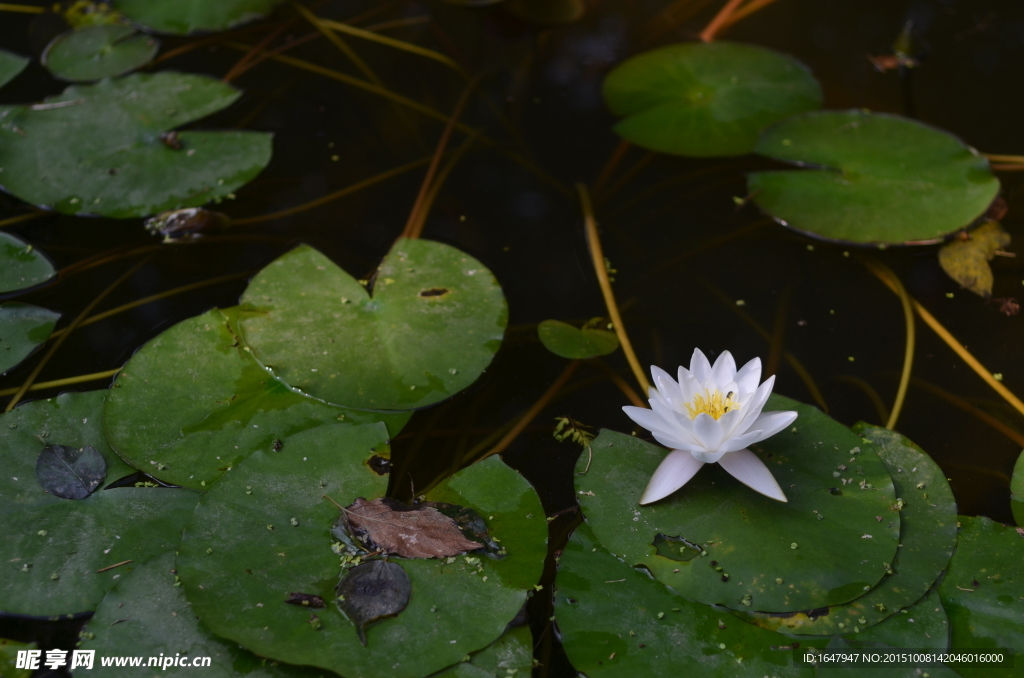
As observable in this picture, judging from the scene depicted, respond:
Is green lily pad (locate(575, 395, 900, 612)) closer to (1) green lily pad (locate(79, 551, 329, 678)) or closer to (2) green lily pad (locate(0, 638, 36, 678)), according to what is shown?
(1) green lily pad (locate(79, 551, 329, 678))

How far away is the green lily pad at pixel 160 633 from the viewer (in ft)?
4.83

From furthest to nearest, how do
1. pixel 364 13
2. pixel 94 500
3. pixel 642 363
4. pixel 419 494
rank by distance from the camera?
pixel 364 13 < pixel 642 363 < pixel 419 494 < pixel 94 500

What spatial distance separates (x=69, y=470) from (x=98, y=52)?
8.15ft

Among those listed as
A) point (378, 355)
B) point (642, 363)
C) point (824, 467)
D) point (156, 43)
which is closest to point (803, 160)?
point (642, 363)

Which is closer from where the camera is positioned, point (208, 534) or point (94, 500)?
point (208, 534)

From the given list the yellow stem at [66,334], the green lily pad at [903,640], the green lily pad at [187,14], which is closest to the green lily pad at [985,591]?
the green lily pad at [903,640]

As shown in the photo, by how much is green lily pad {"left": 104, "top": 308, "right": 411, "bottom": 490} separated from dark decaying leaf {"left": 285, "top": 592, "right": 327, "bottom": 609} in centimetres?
43

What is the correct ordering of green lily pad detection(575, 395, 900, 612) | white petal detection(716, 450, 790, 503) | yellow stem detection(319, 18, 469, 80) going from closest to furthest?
green lily pad detection(575, 395, 900, 612) < white petal detection(716, 450, 790, 503) < yellow stem detection(319, 18, 469, 80)

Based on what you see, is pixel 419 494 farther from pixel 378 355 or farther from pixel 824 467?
pixel 824 467

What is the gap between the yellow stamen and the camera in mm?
1827

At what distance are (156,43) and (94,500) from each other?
2637mm

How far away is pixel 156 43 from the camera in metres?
3.36

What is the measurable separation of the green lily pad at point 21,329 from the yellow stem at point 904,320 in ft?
9.36

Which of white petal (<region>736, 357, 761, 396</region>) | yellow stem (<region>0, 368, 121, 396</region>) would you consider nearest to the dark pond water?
yellow stem (<region>0, 368, 121, 396</region>)
